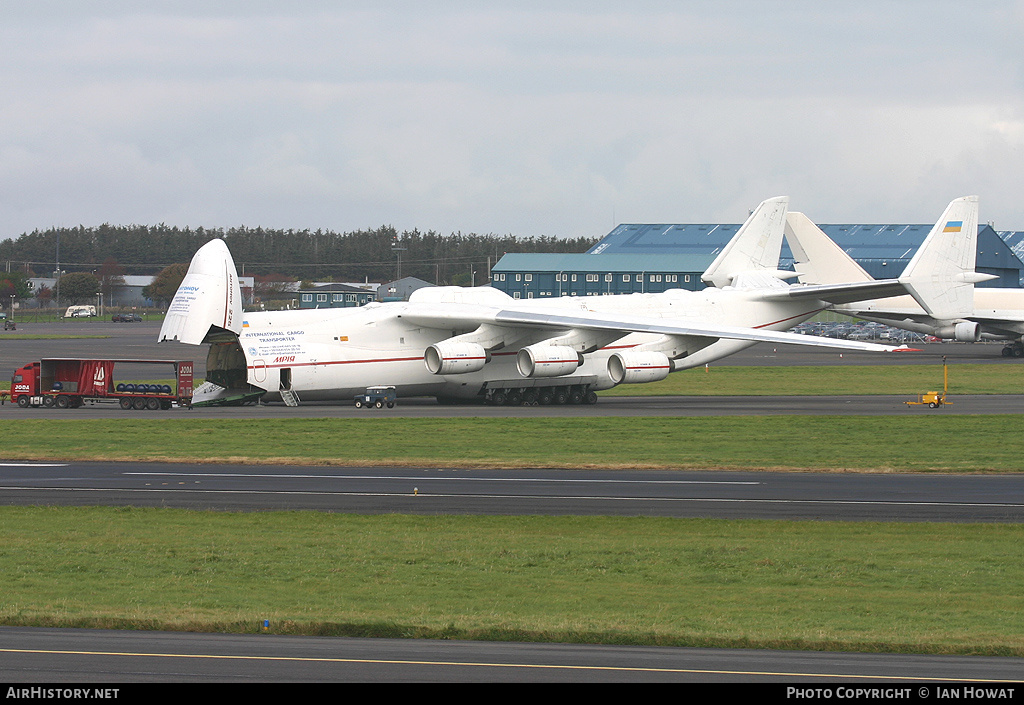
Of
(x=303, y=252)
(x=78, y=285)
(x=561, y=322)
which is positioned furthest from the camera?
(x=303, y=252)

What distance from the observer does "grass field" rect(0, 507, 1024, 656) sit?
1358cm

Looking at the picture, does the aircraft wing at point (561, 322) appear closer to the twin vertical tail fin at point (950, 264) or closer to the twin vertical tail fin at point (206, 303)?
the twin vertical tail fin at point (206, 303)

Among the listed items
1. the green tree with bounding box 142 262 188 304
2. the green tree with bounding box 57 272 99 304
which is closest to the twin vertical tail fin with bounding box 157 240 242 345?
the green tree with bounding box 142 262 188 304

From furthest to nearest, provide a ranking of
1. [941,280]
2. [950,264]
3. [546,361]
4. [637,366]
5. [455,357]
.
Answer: [941,280] → [950,264] → [637,366] → [546,361] → [455,357]

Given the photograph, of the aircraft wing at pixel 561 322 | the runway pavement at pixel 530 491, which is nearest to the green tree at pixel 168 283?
the aircraft wing at pixel 561 322

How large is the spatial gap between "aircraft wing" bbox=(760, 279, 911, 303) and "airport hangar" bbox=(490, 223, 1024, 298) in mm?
62056

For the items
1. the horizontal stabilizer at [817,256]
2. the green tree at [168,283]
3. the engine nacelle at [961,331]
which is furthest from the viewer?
the green tree at [168,283]

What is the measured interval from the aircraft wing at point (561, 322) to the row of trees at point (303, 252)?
123m

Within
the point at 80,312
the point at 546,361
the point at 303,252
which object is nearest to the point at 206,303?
the point at 546,361

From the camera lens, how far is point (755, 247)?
55500 mm

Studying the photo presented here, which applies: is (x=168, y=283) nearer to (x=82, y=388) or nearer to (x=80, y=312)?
(x=80, y=312)

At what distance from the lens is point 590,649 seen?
12.7 m

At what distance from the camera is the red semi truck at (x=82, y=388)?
4491cm

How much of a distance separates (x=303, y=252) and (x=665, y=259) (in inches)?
3347
